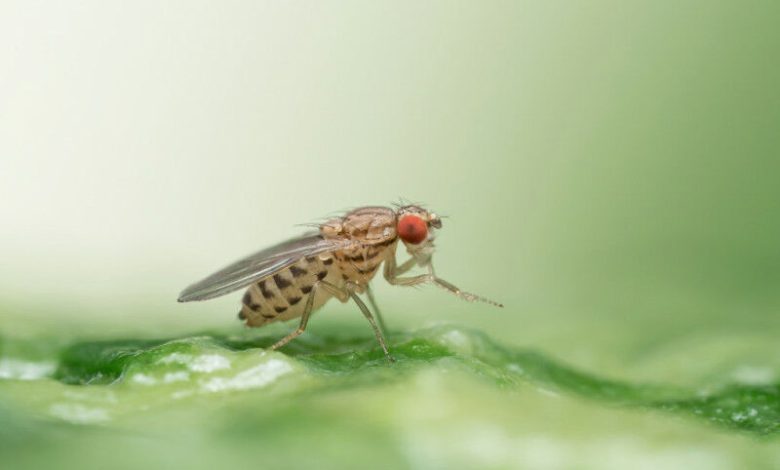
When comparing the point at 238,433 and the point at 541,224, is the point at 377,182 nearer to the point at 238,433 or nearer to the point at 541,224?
the point at 541,224

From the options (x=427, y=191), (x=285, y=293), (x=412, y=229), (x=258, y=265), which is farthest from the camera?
(x=412, y=229)

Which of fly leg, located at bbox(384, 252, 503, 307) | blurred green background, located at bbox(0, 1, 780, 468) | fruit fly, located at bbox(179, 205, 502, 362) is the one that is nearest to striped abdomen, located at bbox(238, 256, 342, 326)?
fruit fly, located at bbox(179, 205, 502, 362)

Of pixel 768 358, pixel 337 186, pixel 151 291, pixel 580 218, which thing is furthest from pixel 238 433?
pixel 337 186

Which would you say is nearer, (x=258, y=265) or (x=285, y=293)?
(x=258, y=265)

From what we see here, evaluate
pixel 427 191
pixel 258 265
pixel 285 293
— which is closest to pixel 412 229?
pixel 427 191

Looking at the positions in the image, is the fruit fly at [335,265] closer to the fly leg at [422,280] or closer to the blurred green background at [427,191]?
the fly leg at [422,280]

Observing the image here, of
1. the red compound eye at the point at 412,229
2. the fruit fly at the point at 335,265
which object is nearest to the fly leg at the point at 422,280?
the fruit fly at the point at 335,265

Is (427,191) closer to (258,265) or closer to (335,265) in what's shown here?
(335,265)
